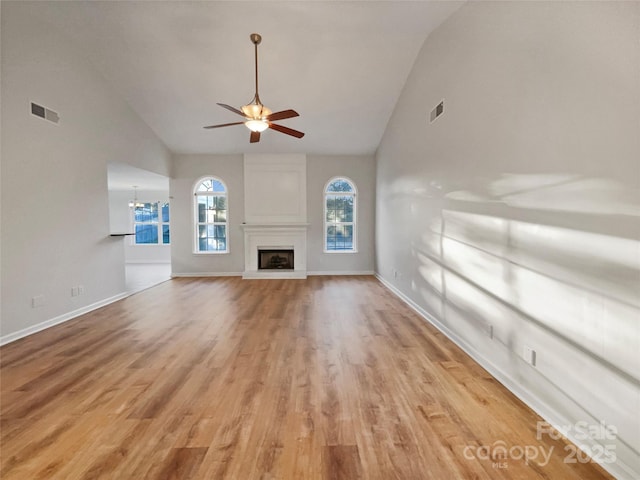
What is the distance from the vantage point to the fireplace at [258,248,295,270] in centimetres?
707

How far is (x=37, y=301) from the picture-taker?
3377 millimetres

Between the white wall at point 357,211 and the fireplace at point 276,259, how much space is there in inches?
20.3

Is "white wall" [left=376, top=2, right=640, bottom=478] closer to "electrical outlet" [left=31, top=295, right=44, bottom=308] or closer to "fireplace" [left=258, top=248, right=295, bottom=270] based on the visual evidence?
"fireplace" [left=258, top=248, right=295, bottom=270]

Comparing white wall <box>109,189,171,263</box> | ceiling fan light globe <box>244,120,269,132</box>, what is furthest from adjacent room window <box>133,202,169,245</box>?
ceiling fan light globe <box>244,120,269,132</box>

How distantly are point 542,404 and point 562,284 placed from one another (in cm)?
84

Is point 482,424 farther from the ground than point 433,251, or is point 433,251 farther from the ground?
point 433,251

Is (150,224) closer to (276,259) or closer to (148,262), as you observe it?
(148,262)

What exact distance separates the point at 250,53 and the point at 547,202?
4177 mm

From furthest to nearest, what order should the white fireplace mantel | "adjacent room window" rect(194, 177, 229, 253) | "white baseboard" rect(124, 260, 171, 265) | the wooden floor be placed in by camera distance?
"white baseboard" rect(124, 260, 171, 265) → "adjacent room window" rect(194, 177, 229, 253) → the white fireplace mantel → the wooden floor

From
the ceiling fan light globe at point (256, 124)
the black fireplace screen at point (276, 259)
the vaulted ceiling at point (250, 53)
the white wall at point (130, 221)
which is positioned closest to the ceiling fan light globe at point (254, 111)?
the ceiling fan light globe at point (256, 124)

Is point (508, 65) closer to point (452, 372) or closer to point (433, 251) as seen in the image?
point (433, 251)

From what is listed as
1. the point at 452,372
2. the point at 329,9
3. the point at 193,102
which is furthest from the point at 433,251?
the point at 193,102

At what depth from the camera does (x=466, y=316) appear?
2.80m

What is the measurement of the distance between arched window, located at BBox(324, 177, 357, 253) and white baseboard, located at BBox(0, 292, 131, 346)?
4.58m
